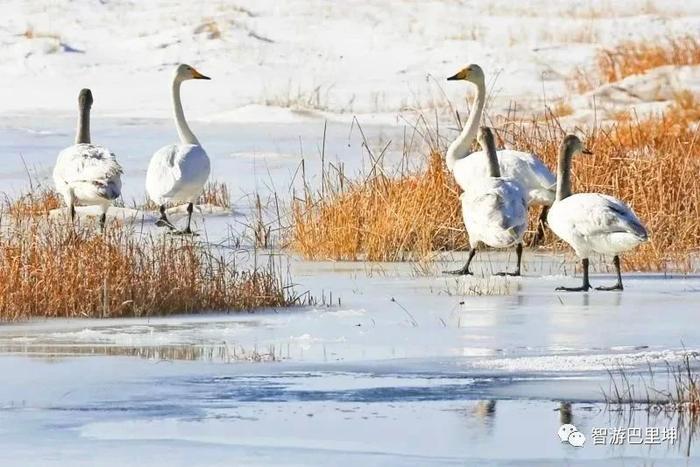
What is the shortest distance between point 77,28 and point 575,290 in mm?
29093

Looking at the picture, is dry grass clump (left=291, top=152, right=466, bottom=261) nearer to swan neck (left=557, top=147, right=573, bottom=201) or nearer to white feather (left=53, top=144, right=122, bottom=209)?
swan neck (left=557, top=147, right=573, bottom=201)

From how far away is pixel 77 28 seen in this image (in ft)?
125

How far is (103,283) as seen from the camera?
9141mm

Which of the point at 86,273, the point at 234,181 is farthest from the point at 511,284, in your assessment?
the point at 234,181

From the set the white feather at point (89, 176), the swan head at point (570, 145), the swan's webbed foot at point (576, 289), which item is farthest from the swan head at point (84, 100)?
the swan's webbed foot at point (576, 289)

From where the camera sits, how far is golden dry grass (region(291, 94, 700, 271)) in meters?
12.5

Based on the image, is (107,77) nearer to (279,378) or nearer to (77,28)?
(77,28)

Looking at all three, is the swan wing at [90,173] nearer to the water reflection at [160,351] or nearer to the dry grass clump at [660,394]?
the water reflection at [160,351]

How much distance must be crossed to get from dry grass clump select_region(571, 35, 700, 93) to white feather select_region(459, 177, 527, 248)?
17591 millimetres

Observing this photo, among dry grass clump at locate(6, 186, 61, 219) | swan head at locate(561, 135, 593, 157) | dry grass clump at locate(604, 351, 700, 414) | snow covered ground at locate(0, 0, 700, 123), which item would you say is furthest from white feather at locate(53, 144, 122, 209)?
snow covered ground at locate(0, 0, 700, 123)

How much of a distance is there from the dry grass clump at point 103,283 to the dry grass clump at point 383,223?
9.87 feet

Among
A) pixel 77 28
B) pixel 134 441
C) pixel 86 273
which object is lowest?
pixel 134 441

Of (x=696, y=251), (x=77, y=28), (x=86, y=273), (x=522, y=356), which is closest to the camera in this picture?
(x=522, y=356)

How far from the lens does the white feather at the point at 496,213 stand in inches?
443
